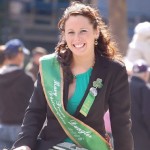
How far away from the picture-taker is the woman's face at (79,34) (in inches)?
127

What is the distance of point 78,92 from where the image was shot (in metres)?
3.28

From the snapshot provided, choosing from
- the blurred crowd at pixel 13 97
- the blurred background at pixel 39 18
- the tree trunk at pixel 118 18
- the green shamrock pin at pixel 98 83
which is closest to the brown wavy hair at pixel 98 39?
the green shamrock pin at pixel 98 83

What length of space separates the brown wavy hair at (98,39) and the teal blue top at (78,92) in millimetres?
53

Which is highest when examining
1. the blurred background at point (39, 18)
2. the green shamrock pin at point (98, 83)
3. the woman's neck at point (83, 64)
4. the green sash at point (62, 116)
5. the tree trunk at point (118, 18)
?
the woman's neck at point (83, 64)

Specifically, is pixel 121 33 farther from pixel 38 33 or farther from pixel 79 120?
pixel 38 33

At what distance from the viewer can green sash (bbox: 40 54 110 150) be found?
3.21 meters

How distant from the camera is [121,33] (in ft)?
41.0

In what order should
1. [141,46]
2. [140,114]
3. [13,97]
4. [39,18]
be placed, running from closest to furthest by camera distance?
[140,114] → [13,97] → [141,46] → [39,18]

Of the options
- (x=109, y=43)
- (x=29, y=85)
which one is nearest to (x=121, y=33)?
(x=29, y=85)

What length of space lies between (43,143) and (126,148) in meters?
0.48

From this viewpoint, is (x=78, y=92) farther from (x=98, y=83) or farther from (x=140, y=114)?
(x=140, y=114)

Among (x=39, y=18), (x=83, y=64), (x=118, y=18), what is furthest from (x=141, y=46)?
(x=39, y=18)

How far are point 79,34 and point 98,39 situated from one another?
0.83 ft

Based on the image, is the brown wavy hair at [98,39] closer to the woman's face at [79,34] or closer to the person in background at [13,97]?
the woman's face at [79,34]
